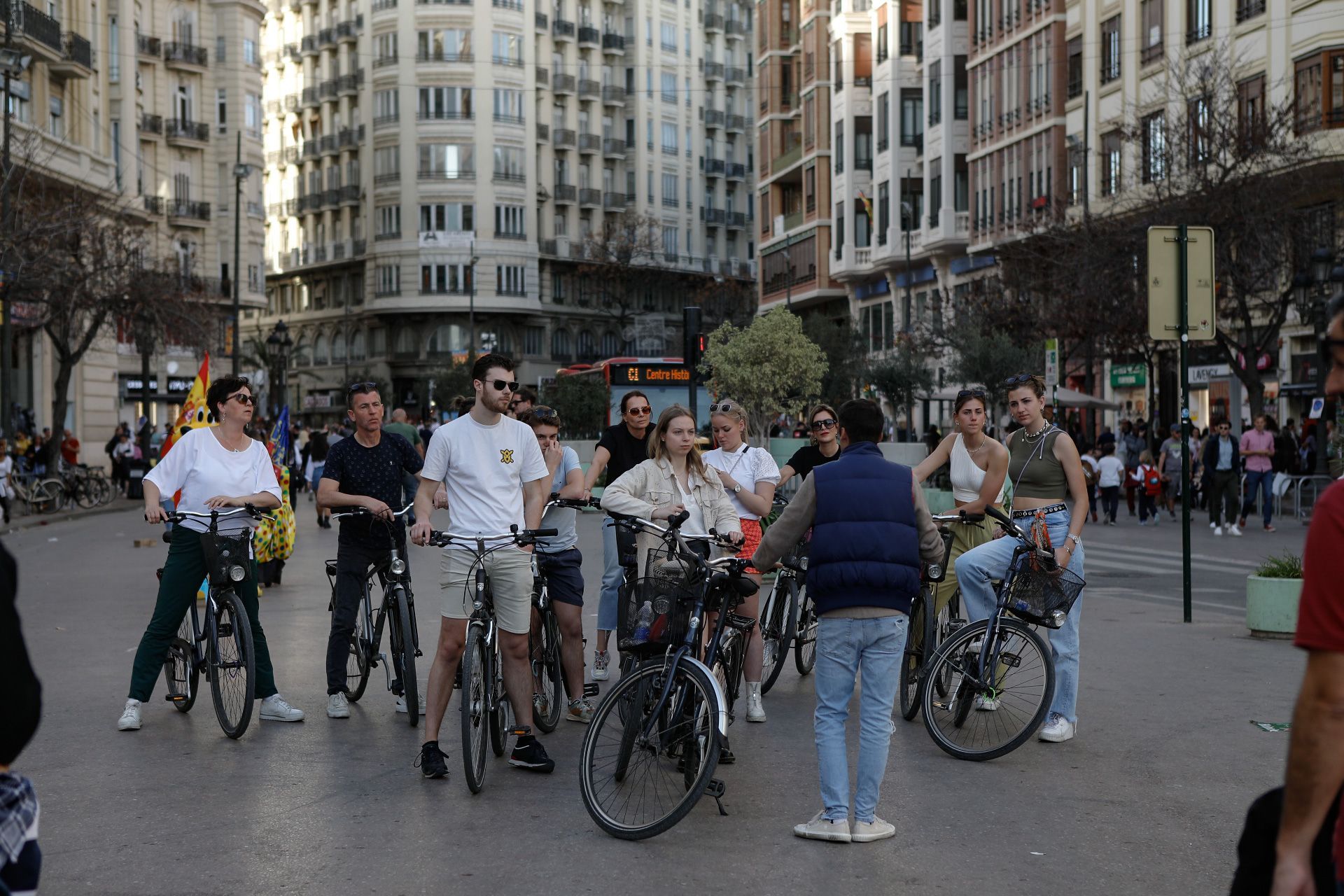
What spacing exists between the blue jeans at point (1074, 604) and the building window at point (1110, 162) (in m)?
39.0

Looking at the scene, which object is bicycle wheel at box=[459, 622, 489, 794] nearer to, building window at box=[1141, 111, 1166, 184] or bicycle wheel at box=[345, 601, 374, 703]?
bicycle wheel at box=[345, 601, 374, 703]

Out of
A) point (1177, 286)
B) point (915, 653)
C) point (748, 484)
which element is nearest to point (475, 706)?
point (915, 653)

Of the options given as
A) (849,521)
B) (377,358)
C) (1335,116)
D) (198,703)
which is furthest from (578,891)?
(377,358)

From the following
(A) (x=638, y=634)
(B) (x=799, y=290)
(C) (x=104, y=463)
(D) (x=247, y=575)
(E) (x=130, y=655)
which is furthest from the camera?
(B) (x=799, y=290)

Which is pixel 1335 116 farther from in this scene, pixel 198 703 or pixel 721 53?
pixel 721 53

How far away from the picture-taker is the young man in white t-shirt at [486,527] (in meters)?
7.70

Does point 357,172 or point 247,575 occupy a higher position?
point 357,172

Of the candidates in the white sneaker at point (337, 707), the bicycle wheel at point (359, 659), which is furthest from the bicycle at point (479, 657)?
the bicycle wheel at point (359, 659)

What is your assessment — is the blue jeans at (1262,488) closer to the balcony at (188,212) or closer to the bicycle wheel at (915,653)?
the bicycle wheel at (915,653)

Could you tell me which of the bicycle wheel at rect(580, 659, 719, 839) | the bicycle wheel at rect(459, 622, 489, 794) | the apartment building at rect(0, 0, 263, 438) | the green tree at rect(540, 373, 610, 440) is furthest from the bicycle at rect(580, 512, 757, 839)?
the apartment building at rect(0, 0, 263, 438)

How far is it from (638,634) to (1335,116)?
32.9m

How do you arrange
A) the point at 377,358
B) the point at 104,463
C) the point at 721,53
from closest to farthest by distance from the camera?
the point at 104,463, the point at 377,358, the point at 721,53

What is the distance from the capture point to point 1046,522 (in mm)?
8844

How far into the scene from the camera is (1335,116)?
35.6 metres
